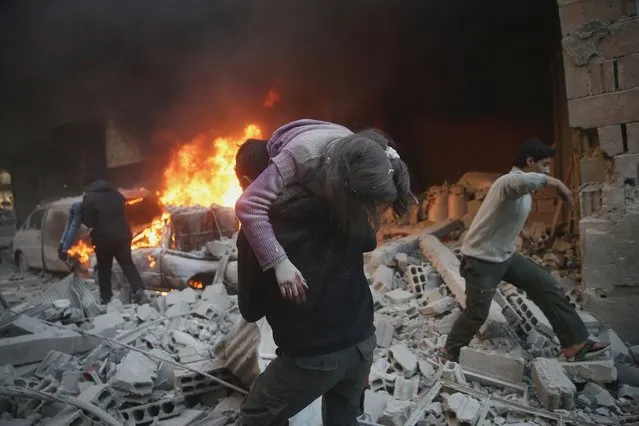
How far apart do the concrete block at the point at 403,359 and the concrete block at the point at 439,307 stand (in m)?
0.87

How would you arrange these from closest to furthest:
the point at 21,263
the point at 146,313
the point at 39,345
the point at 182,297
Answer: the point at 39,345 → the point at 146,313 → the point at 182,297 → the point at 21,263

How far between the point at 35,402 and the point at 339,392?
2.50m

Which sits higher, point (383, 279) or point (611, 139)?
point (611, 139)

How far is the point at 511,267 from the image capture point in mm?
3633

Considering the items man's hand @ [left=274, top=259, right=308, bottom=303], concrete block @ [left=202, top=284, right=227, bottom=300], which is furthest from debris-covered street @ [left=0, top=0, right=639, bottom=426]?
concrete block @ [left=202, top=284, right=227, bottom=300]

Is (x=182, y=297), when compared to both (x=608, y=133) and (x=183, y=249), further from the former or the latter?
(x=608, y=133)

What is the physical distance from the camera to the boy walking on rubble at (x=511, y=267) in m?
3.45

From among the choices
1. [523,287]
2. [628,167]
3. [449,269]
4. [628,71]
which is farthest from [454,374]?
[628,71]

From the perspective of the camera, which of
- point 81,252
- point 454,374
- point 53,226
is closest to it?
point 454,374

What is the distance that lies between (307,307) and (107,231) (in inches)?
208

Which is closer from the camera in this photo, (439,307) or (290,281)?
(290,281)

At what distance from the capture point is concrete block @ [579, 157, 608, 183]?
14.9 feet

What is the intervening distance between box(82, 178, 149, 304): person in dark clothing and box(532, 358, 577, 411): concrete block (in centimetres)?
507

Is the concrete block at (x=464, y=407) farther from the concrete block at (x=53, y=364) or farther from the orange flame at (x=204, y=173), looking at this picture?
the orange flame at (x=204, y=173)
